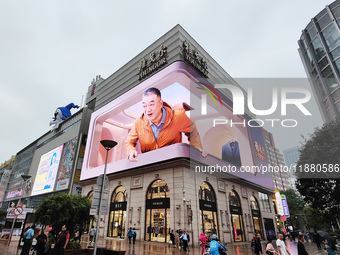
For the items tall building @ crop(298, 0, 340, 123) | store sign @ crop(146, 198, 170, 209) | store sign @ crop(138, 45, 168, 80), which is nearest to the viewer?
store sign @ crop(146, 198, 170, 209)

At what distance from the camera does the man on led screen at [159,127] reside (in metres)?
24.5

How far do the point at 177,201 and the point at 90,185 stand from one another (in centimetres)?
1706

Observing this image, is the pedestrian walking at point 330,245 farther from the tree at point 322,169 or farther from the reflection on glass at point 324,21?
the reflection on glass at point 324,21

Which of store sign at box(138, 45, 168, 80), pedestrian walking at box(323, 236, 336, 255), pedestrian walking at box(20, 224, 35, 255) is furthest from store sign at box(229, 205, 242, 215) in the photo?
pedestrian walking at box(20, 224, 35, 255)

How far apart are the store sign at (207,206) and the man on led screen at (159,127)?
16.8ft

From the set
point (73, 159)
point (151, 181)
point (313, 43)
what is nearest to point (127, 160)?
point (151, 181)

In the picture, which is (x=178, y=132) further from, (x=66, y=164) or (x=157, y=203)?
(x=66, y=164)

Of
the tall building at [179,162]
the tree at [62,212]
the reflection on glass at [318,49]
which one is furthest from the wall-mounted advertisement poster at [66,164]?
the reflection on glass at [318,49]

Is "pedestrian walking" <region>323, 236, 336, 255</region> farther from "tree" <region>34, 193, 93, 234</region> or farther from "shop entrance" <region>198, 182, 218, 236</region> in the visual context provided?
"shop entrance" <region>198, 182, 218, 236</region>

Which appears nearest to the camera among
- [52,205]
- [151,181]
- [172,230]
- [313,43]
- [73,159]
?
[52,205]

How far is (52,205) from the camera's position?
1345cm

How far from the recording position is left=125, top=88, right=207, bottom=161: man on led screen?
24.5 m

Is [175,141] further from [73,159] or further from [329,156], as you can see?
[73,159]

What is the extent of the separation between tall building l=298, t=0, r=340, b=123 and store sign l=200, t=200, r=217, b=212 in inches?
1276
